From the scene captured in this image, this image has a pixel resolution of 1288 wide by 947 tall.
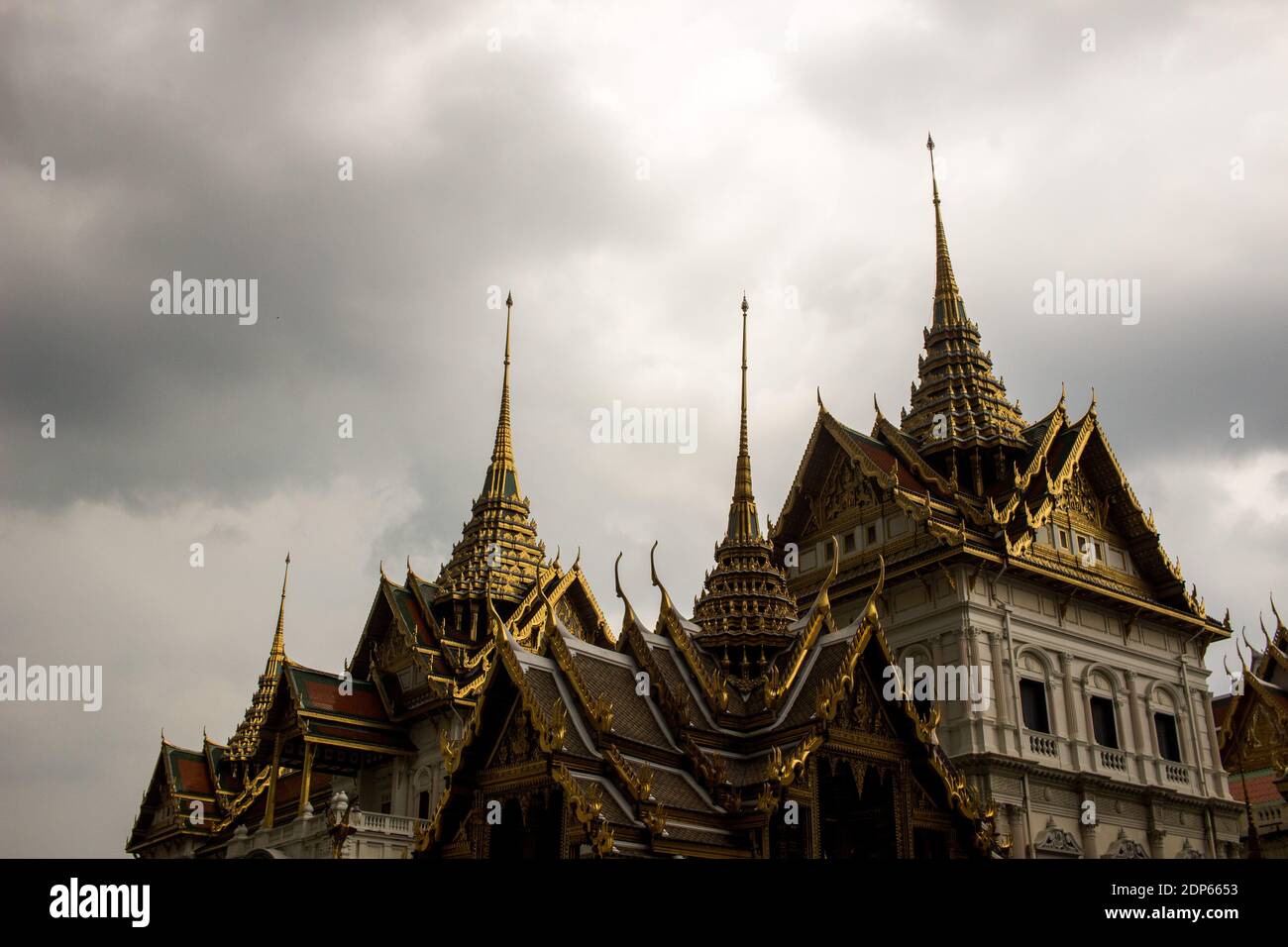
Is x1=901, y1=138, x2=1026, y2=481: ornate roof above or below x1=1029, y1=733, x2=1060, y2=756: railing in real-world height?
above

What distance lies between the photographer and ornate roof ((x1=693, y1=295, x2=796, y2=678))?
12453 mm

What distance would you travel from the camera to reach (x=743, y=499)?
14.3m

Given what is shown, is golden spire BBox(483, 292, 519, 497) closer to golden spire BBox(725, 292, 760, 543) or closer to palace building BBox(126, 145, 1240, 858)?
palace building BBox(126, 145, 1240, 858)

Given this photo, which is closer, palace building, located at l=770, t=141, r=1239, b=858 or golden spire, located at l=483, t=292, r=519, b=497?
palace building, located at l=770, t=141, r=1239, b=858

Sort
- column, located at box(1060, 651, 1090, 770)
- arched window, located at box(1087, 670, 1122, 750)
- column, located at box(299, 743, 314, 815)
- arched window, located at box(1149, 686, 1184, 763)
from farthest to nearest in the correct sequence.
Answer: column, located at box(299, 743, 314, 815) < arched window, located at box(1149, 686, 1184, 763) < arched window, located at box(1087, 670, 1122, 750) < column, located at box(1060, 651, 1090, 770)

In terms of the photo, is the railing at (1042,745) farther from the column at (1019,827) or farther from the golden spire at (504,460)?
the golden spire at (504,460)

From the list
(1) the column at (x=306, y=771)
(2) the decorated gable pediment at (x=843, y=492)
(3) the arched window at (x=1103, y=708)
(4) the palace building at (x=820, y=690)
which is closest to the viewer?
(4) the palace building at (x=820, y=690)

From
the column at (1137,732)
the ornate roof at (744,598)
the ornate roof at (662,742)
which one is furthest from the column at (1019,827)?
the ornate roof at (662,742)

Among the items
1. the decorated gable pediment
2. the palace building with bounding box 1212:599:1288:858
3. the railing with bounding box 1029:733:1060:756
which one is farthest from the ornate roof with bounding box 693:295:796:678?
the palace building with bounding box 1212:599:1288:858

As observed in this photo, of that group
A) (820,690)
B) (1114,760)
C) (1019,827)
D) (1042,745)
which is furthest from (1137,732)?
(820,690)

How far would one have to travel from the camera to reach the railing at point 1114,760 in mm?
28844

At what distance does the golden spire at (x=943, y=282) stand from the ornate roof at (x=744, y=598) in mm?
25013

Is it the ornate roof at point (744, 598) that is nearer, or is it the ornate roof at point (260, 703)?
the ornate roof at point (744, 598)
